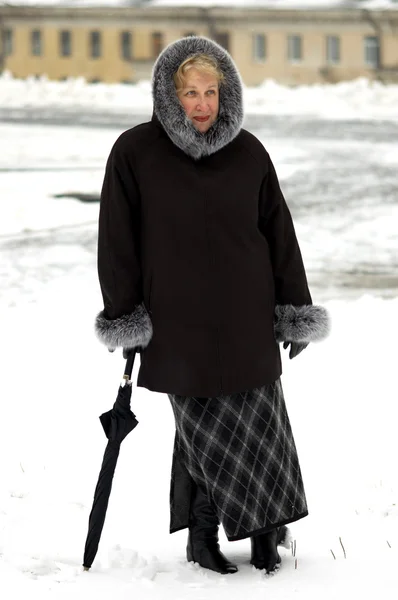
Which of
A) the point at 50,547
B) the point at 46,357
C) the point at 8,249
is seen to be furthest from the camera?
the point at 8,249

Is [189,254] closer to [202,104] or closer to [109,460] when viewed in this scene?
[202,104]

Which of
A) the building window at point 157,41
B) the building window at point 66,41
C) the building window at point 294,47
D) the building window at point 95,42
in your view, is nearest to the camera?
the building window at point 157,41

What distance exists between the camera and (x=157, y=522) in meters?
4.26

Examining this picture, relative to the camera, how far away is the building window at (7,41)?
23.0 metres

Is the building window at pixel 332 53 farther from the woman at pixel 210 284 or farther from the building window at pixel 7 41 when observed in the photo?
the woman at pixel 210 284

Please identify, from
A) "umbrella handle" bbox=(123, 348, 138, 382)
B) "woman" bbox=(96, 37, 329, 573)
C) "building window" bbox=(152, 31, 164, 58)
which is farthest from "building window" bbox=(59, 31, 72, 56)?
"umbrella handle" bbox=(123, 348, 138, 382)

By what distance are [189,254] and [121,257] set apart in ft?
0.68

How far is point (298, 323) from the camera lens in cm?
356

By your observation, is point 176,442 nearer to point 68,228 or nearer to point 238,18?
point 68,228

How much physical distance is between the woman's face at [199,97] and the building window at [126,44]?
1975cm

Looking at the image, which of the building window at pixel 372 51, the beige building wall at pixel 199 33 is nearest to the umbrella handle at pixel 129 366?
the beige building wall at pixel 199 33

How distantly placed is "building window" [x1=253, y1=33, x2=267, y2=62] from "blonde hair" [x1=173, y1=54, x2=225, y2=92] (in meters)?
19.1

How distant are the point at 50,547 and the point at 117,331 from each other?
838mm

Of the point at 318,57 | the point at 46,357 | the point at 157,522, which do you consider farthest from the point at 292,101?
the point at 157,522
